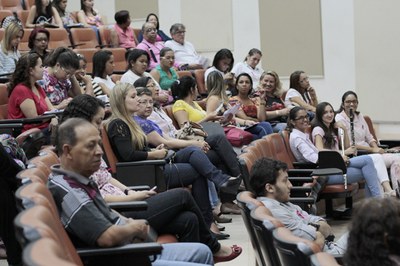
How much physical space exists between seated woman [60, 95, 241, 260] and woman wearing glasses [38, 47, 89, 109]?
2536 millimetres

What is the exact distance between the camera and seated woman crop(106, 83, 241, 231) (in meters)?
5.80

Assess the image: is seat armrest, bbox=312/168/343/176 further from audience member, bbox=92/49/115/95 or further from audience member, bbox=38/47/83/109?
audience member, bbox=92/49/115/95

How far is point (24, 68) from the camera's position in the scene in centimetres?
631

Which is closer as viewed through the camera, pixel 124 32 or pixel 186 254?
pixel 186 254

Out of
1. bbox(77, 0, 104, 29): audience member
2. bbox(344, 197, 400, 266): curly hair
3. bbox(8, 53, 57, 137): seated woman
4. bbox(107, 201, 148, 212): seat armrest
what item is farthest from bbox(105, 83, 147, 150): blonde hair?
bbox(77, 0, 104, 29): audience member

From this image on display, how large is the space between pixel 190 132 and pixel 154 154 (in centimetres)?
95

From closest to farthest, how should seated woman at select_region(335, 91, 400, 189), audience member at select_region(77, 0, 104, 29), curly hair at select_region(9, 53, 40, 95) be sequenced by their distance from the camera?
curly hair at select_region(9, 53, 40, 95)
seated woman at select_region(335, 91, 400, 189)
audience member at select_region(77, 0, 104, 29)

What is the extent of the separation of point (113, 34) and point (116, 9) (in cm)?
322

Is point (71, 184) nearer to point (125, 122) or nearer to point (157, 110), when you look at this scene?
point (125, 122)

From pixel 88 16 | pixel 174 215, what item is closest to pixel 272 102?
pixel 88 16

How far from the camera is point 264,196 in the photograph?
4.68m

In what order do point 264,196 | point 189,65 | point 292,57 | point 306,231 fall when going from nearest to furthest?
point 306,231 < point 264,196 < point 189,65 < point 292,57

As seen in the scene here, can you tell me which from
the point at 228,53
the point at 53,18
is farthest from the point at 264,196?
the point at 53,18

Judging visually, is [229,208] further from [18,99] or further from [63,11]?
[63,11]
